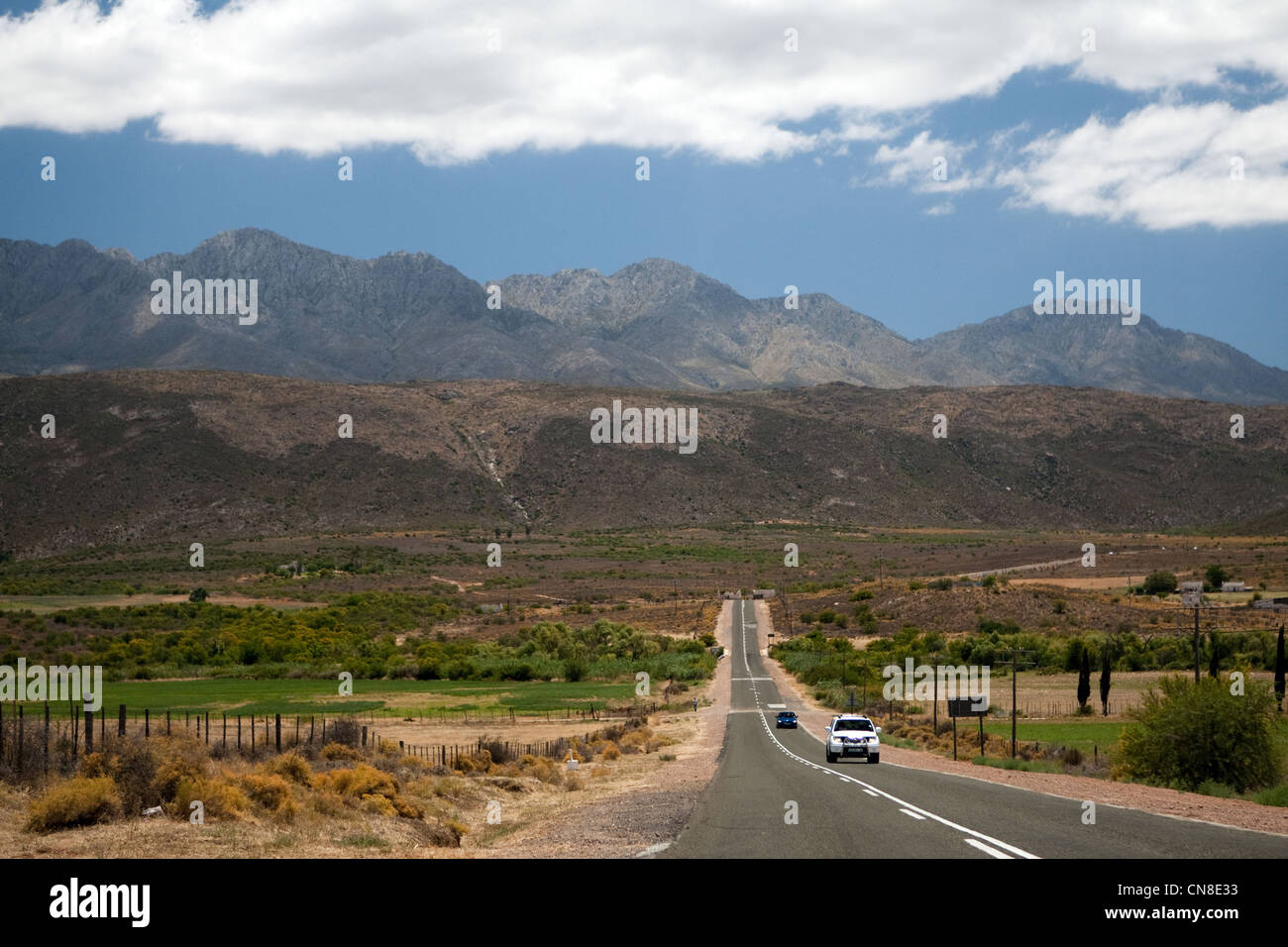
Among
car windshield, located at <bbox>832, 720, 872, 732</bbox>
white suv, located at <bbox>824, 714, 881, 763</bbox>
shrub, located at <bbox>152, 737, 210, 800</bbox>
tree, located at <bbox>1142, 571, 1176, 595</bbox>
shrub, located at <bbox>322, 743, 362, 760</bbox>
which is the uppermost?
shrub, located at <bbox>152, 737, 210, 800</bbox>

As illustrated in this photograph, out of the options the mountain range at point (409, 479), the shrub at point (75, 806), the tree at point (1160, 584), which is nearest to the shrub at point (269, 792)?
the shrub at point (75, 806)

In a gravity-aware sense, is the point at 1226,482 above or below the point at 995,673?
above

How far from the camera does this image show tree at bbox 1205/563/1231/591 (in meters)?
107

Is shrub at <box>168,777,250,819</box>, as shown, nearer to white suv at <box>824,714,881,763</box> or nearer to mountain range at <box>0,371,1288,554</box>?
white suv at <box>824,714,881,763</box>

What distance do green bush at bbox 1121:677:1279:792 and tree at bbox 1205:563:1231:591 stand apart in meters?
87.0

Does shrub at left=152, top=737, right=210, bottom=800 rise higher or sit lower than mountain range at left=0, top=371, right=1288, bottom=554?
lower

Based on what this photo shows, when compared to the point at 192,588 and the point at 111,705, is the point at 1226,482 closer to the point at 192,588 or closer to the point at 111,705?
the point at 192,588

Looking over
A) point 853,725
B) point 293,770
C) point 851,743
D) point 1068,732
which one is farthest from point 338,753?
point 1068,732

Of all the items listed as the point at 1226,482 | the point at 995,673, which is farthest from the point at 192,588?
the point at 1226,482

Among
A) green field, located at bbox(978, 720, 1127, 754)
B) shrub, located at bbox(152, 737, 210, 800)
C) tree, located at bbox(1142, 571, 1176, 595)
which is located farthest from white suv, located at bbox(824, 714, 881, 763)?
tree, located at bbox(1142, 571, 1176, 595)
